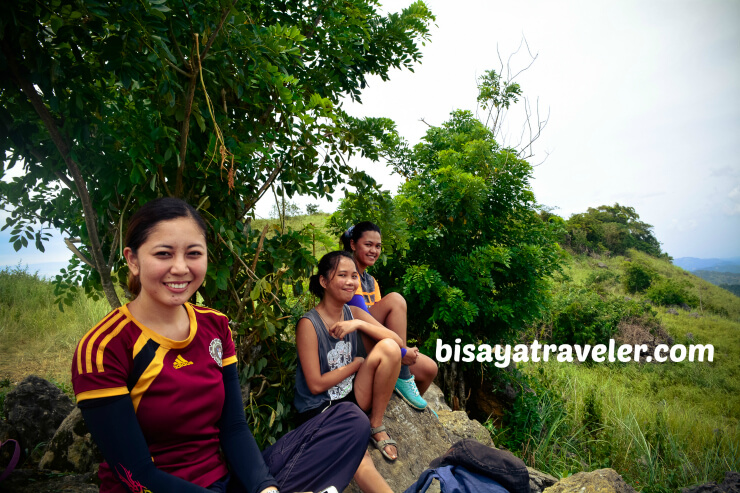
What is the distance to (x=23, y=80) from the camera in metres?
1.67

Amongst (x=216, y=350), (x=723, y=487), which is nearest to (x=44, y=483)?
(x=216, y=350)

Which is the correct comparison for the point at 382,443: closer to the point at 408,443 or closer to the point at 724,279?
the point at 408,443

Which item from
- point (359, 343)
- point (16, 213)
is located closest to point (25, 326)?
point (16, 213)

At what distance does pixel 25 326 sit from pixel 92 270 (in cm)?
313

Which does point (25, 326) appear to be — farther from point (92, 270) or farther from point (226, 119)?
point (226, 119)

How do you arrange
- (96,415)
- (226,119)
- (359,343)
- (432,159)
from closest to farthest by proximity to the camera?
(96,415), (226,119), (359,343), (432,159)

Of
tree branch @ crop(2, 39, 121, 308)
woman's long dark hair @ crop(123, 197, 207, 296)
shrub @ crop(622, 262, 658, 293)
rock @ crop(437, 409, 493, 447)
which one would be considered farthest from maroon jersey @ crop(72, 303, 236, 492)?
shrub @ crop(622, 262, 658, 293)

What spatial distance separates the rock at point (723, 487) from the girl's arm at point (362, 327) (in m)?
2.43

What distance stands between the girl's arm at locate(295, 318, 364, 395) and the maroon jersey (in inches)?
32.9

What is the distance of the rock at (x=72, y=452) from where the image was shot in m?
2.29

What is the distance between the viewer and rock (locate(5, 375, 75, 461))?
2.63 metres

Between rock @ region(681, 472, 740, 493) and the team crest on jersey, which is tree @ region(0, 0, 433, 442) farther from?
rock @ region(681, 472, 740, 493)

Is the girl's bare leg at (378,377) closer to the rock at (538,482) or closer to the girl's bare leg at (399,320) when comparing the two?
the girl's bare leg at (399,320)

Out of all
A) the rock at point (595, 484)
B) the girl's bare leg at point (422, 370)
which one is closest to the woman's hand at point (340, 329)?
the girl's bare leg at point (422, 370)
